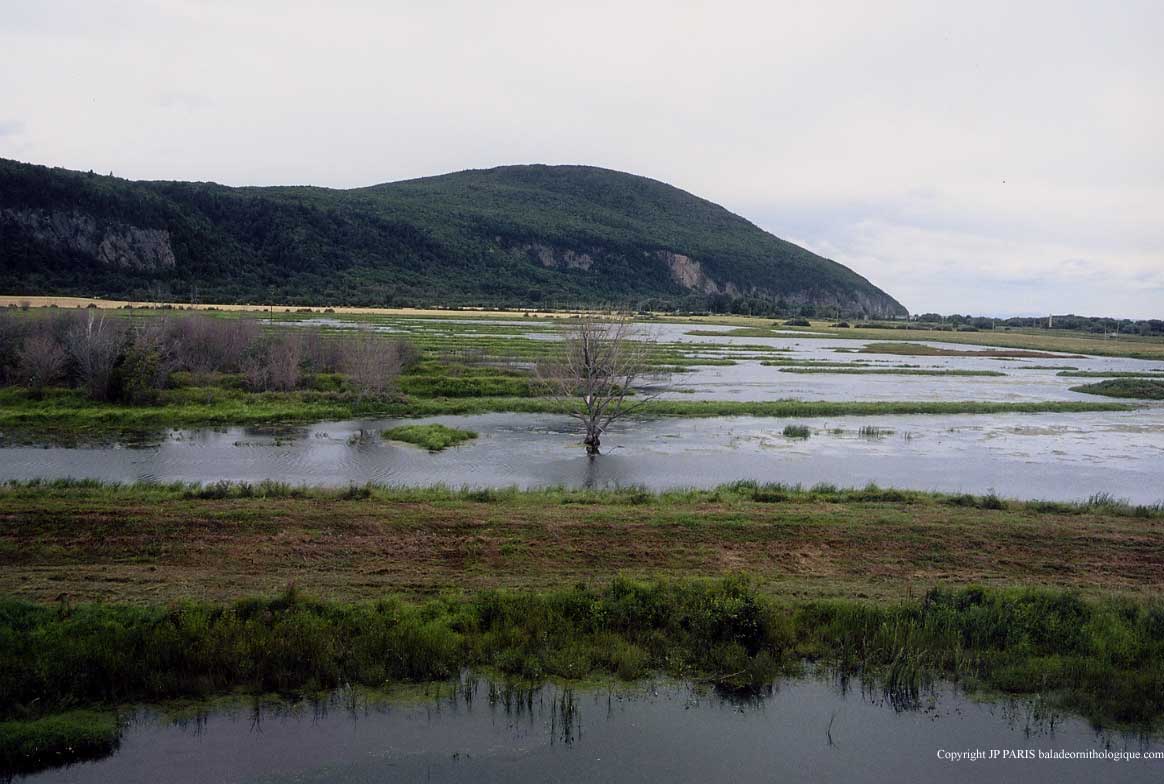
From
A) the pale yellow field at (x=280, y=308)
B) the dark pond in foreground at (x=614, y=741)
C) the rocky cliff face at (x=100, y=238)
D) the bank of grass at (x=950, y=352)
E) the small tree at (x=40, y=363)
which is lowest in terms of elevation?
the dark pond in foreground at (x=614, y=741)

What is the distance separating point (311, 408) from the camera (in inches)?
1293

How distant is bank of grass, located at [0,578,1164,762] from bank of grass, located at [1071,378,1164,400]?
41786mm

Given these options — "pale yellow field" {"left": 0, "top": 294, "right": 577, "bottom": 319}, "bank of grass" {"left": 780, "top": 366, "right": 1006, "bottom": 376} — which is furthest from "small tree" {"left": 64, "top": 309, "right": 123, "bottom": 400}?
"pale yellow field" {"left": 0, "top": 294, "right": 577, "bottom": 319}

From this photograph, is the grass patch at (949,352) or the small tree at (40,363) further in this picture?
the grass patch at (949,352)

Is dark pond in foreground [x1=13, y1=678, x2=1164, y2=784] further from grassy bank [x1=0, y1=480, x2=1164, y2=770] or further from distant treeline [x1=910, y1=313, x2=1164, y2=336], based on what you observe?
distant treeline [x1=910, y1=313, x2=1164, y2=336]

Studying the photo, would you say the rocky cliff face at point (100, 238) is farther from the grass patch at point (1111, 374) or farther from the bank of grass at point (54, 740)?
the bank of grass at point (54, 740)

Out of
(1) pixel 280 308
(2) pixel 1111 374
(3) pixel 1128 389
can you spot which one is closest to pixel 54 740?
(3) pixel 1128 389

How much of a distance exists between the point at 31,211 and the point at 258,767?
122394mm

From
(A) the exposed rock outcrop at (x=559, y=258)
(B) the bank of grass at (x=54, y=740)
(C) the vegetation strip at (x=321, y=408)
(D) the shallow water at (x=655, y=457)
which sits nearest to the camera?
(B) the bank of grass at (x=54, y=740)

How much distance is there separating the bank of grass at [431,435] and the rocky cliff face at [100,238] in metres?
101

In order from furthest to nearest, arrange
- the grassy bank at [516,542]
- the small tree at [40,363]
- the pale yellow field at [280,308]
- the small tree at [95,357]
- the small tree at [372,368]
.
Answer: the pale yellow field at [280,308], the small tree at [372,368], the small tree at [40,363], the small tree at [95,357], the grassy bank at [516,542]

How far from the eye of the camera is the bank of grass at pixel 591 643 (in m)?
9.23

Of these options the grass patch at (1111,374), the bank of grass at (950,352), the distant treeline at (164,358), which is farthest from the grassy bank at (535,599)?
the bank of grass at (950,352)

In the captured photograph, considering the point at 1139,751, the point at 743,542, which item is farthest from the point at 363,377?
the point at 1139,751
